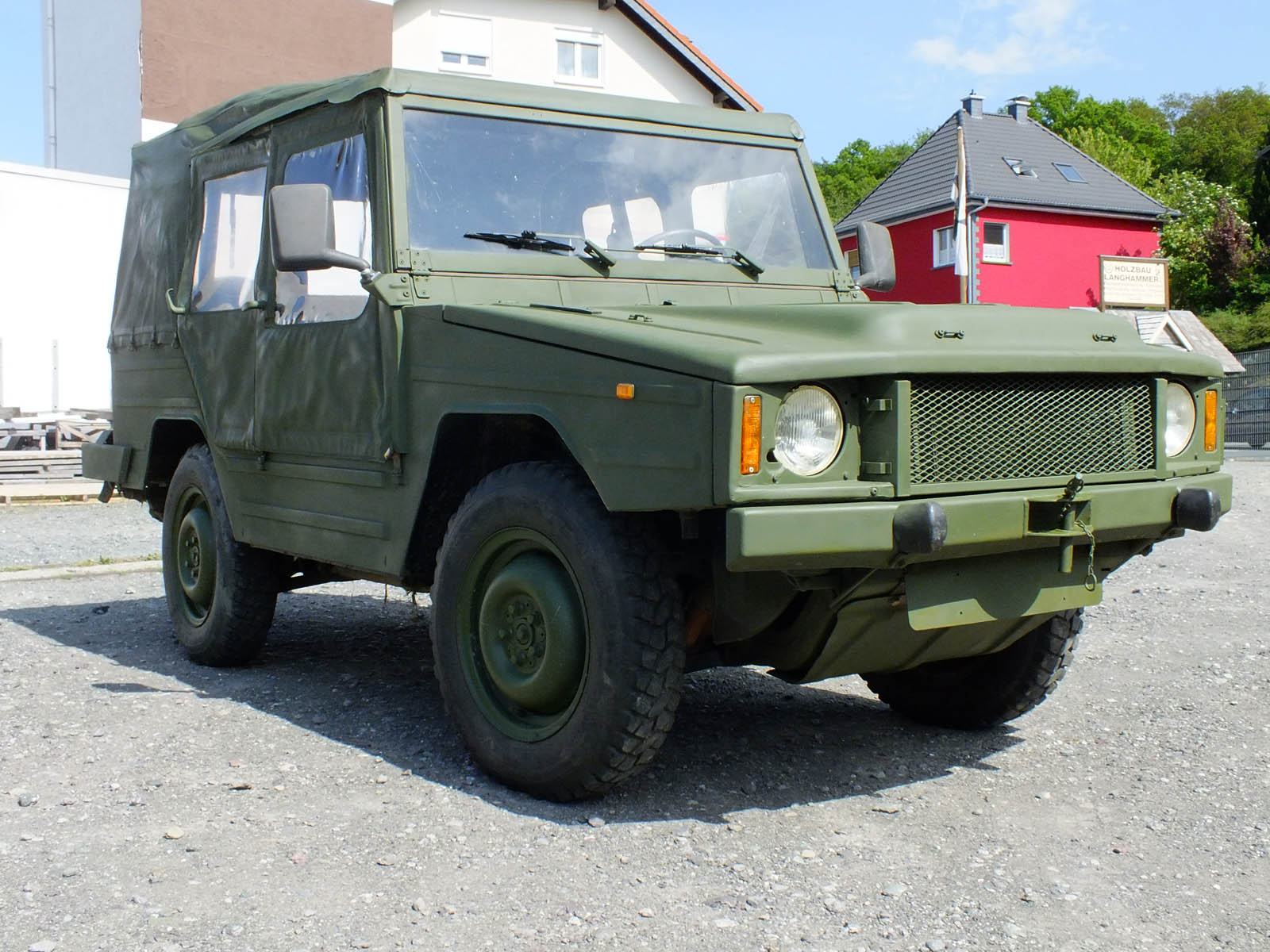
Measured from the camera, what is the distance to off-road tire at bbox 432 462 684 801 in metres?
3.84

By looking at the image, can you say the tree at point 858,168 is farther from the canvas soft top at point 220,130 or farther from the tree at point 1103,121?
the canvas soft top at point 220,130

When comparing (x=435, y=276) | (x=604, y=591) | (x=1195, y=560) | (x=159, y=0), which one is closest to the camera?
(x=604, y=591)

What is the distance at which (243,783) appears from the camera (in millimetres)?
4336

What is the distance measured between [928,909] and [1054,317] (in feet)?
5.82

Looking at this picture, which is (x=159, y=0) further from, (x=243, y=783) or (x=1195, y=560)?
(x=243, y=783)

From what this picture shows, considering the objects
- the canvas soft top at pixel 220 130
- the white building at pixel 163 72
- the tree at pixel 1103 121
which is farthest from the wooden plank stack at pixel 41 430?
the tree at pixel 1103 121

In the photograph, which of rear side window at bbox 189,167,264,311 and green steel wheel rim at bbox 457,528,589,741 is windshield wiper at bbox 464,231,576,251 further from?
rear side window at bbox 189,167,264,311

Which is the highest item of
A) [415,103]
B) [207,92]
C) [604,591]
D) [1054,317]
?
[207,92]

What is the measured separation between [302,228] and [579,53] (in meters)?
24.8

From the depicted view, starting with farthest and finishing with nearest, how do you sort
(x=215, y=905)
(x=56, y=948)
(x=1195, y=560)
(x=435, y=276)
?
1. (x=1195, y=560)
2. (x=435, y=276)
3. (x=215, y=905)
4. (x=56, y=948)

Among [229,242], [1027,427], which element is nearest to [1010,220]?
[229,242]

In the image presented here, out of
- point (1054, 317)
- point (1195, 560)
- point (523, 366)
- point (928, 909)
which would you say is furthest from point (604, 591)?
point (1195, 560)

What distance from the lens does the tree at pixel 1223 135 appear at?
6856 centimetres

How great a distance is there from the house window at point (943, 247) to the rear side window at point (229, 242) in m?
35.3
